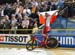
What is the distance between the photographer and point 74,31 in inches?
640

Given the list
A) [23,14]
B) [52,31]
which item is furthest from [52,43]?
[23,14]

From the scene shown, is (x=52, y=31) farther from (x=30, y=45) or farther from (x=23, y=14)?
(x=30, y=45)

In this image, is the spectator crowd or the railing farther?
the spectator crowd

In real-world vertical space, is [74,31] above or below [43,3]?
below

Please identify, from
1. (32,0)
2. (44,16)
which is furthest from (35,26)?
(32,0)

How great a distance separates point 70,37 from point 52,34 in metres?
1.11

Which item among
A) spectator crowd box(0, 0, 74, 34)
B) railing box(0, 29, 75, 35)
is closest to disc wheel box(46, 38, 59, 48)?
railing box(0, 29, 75, 35)

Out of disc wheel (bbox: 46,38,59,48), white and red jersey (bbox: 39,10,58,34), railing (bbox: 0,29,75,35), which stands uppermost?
white and red jersey (bbox: 39,10,58,34)

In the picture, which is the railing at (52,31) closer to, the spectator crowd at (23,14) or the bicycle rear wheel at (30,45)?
the spectator crowd at (23,14)

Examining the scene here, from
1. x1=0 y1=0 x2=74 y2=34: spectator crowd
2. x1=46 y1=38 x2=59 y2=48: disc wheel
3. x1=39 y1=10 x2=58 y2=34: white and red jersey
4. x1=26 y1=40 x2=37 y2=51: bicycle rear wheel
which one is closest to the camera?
x1=26 y1=40 x2=37 y2=51: bicycle rear wheel

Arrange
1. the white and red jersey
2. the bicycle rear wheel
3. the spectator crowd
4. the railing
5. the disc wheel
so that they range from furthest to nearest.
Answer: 1. the spectator crowd
2. the railing
3. the white and red jersey
4. the disc wheel
5. the bicycle rear wheel

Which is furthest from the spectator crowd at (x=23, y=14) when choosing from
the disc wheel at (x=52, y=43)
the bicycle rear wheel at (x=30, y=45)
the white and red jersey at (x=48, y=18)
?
the bicycle rear wheel at (x=30, y=45)

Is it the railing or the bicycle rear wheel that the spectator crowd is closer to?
the railing

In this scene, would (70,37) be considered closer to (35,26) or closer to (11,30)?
(35,26)
